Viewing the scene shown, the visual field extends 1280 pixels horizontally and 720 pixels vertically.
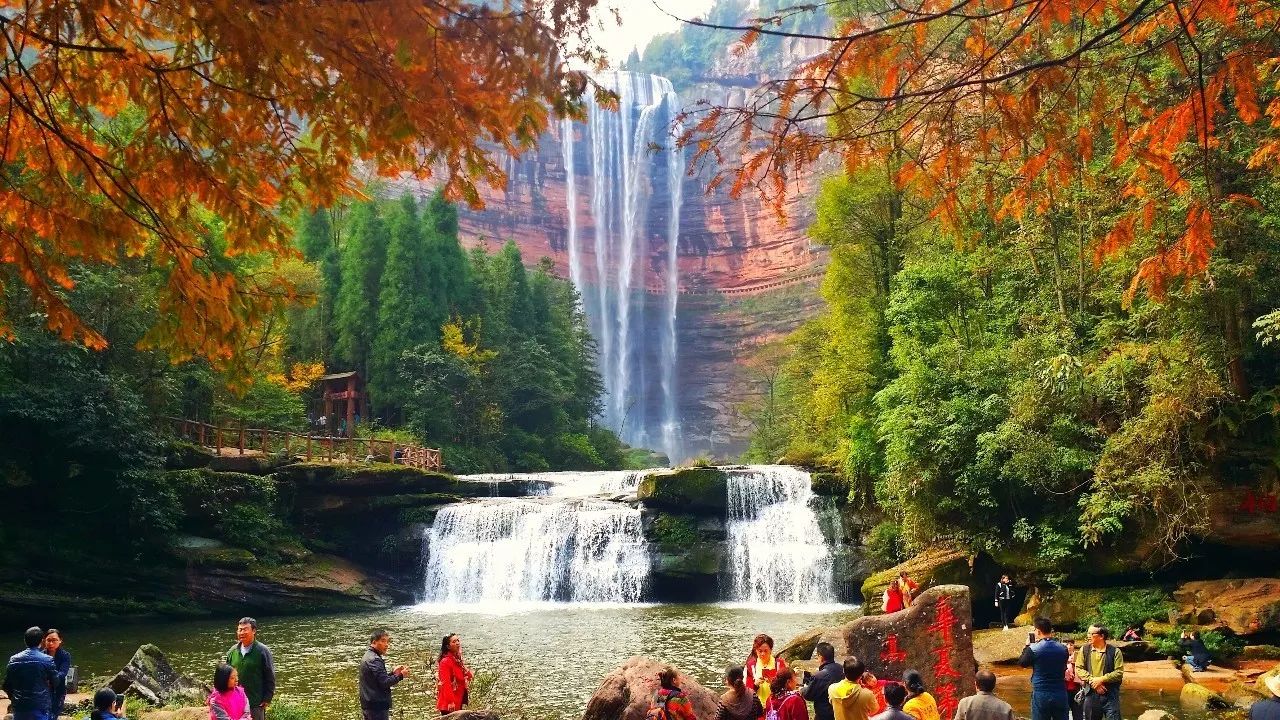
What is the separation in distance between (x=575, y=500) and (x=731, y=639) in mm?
10001

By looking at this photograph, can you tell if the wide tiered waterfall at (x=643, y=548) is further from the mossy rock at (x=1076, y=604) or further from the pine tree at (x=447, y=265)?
the pine tree at (x=447, y=265)

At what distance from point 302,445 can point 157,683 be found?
20375 mm

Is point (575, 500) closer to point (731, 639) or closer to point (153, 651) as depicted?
point (731, 639)

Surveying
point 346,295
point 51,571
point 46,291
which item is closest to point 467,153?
point 46,291

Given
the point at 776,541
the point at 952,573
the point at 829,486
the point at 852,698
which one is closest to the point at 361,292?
the point at 776,541

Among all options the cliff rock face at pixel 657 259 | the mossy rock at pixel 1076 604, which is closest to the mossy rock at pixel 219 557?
the mossy rock at pixel 1076 604

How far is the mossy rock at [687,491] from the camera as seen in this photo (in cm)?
2436

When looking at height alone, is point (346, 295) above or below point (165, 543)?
above

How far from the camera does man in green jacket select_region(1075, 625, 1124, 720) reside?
722 cm

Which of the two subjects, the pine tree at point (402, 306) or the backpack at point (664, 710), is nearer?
the backpack at point (664, 710)

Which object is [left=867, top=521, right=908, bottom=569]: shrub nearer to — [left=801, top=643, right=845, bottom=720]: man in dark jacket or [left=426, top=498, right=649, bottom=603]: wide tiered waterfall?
[left=426, top=498, right=649, bottom=603]: wide tiered waterfall

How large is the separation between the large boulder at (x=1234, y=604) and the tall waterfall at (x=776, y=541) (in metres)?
9.52

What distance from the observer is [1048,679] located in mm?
6680

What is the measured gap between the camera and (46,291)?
3.53m
